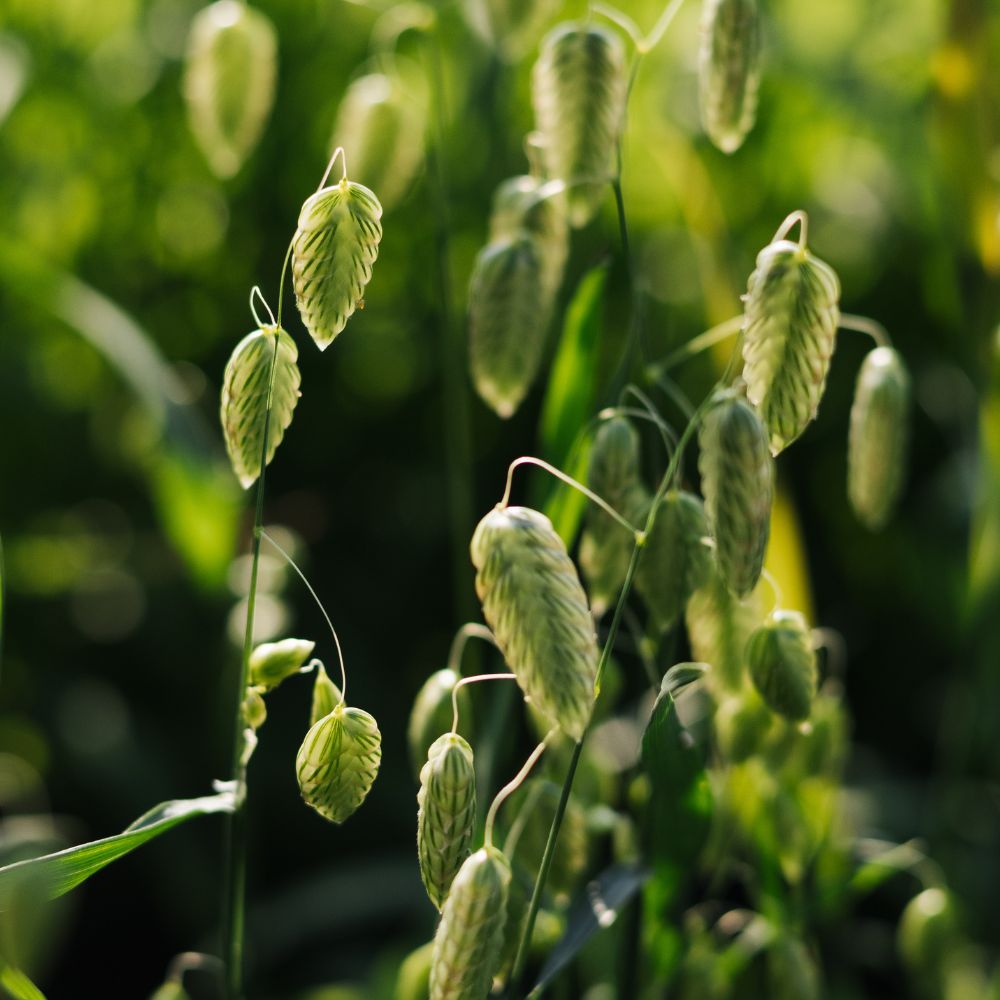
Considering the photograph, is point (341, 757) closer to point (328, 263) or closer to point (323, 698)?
point (323, 698)

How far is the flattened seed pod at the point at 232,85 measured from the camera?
0.84m

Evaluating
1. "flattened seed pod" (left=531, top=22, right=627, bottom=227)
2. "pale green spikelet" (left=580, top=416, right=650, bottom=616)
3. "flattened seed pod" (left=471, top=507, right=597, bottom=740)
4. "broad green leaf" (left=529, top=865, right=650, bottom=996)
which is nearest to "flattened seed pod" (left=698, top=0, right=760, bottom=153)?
"flattened seed pod" (left=531, top=22, right=627, bottom=227)

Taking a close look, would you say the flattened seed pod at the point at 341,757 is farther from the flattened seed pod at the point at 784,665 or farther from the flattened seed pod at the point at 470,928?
the flattened seed pod at the point at 784,665

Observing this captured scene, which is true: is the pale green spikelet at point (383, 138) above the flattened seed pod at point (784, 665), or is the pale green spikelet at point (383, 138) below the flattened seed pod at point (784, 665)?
above

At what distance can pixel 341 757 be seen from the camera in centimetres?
50

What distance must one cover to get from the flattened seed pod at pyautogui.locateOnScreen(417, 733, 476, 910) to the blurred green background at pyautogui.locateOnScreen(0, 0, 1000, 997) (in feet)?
1.79

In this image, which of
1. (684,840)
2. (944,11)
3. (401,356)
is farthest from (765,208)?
(684,840)

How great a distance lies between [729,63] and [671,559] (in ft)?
0.78

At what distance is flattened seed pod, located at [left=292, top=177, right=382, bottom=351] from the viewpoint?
18.7 inches

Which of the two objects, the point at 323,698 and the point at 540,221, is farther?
the point at 540,221

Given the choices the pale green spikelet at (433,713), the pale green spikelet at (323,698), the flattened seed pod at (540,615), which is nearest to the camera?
the flattened seed pod at (540,615)

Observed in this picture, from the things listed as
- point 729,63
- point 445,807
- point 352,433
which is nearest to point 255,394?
point 445,807

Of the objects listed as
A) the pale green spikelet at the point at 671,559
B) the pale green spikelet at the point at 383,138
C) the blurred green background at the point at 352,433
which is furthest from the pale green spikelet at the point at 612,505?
the blurred green background at the point at 352,433

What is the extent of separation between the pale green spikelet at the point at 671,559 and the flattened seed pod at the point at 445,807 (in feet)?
0.52
